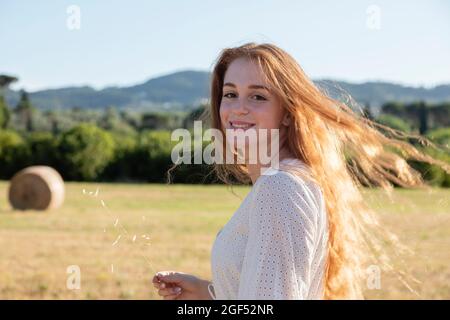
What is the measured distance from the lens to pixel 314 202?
1.98m

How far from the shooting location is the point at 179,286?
246 cm

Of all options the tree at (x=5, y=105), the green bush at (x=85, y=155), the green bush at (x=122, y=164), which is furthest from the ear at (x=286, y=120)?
the tree at (x=5, y=105)

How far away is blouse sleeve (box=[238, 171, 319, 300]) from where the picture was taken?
6.25 feet

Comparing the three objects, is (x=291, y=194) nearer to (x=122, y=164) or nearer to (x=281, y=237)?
(x=281, y=237)

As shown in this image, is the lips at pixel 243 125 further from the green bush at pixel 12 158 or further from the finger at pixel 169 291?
the green bush at pixel 12 158

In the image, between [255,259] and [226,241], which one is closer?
[255,259]

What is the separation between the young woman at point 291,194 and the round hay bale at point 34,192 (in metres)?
16.8

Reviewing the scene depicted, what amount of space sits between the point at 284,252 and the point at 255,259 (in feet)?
0.27

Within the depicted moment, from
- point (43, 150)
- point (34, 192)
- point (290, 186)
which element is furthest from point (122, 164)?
point (290, 186)

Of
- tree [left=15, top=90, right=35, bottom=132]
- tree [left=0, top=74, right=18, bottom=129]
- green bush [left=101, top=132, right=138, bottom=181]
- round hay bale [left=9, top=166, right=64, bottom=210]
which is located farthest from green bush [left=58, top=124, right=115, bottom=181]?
tree [left=15, top=90, right=35, bottom=132]

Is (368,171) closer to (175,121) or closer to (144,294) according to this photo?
(144,294)

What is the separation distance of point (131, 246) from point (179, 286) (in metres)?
9.18
